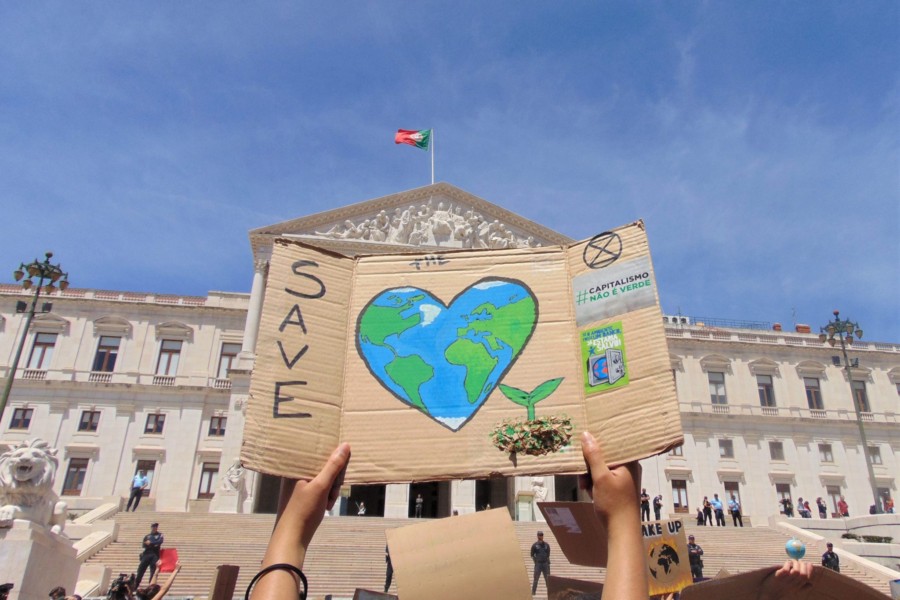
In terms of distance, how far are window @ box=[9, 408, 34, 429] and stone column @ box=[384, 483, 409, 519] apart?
65.3 ft

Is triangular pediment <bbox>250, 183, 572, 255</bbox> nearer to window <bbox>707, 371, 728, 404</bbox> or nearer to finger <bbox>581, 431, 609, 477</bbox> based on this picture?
window <bbox>707, 371, 728, 404</bbox>

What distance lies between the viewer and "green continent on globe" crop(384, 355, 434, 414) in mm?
3402

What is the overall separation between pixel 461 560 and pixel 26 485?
10.0m

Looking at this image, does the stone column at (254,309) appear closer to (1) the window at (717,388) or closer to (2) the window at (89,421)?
(2) the window at (89,421)

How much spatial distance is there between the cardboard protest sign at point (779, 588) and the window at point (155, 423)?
36640mm

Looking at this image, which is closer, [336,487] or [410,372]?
[336,487]

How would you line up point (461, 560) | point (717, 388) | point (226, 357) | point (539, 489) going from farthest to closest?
point (717, 388)
point (226, 357)
point (539, 489)
point (461, 560)

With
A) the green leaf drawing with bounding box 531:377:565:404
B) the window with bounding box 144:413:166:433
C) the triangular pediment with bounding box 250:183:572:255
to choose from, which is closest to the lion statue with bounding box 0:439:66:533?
the green leaf drawing with bounding box 531:377:565:404

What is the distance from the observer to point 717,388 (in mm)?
39375

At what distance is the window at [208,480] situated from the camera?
34.0m

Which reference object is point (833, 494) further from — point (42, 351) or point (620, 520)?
point (42, 351)

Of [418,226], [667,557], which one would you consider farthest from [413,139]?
[667,557]

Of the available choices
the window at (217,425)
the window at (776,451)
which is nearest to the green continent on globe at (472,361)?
the window at (217,425)

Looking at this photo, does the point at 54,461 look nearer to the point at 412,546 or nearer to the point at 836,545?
the point at 412,546
